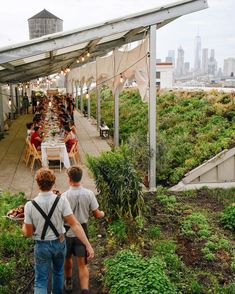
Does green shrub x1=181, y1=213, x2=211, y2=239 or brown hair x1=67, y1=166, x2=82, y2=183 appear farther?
green shrub x1=181, y1=213, x2=211, y2=239

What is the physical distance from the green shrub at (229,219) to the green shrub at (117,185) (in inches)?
66.9

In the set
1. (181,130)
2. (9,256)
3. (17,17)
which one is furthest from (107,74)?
(17,17)

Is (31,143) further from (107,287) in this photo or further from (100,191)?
(107,287)

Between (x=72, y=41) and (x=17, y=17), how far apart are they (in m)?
111

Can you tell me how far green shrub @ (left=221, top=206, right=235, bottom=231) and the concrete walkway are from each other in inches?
111

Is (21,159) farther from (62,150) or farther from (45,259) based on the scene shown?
(45,259)

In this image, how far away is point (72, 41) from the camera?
776 centimetres

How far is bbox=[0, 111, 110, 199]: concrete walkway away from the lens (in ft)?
31.1

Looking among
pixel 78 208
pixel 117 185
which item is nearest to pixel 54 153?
pixel 117 185

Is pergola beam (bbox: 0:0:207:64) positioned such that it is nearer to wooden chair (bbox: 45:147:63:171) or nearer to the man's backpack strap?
wooden chair (bbox: 45:147:63:171)

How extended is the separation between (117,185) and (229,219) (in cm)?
236

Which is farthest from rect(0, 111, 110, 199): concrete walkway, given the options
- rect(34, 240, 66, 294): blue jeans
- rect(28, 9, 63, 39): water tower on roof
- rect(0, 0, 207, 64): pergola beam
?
rect(28, 9, 63, 39): water tower on roof

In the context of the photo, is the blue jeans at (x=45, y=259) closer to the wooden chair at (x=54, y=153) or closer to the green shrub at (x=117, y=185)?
the green shrub at (x=117, y=185)

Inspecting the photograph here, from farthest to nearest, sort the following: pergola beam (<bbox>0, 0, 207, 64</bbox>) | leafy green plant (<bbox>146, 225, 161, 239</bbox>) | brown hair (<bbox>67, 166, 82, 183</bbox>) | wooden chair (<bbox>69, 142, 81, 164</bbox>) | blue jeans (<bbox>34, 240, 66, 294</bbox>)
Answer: wooden chair (<bbox>69, 142, 81, 164</bbox>)
pergola beam (<bbox>0, 0, 207, 64</bbox>)
leafy green plant (<bbox>146, 225, 161, 239</bbox>)
brown hair (<bbox>67, 166, 82, 183</bbox>)
blue jeans (<bbox>34, 240, 66, 294</bbox>)
